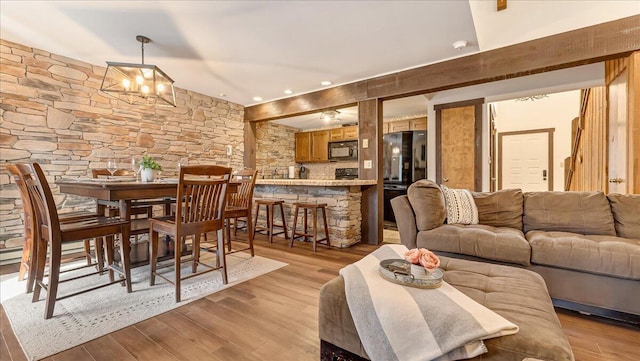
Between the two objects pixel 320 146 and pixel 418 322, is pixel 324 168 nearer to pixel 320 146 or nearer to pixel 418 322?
pixel 320 146

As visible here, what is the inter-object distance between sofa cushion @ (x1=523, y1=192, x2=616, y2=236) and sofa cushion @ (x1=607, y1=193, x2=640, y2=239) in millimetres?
46

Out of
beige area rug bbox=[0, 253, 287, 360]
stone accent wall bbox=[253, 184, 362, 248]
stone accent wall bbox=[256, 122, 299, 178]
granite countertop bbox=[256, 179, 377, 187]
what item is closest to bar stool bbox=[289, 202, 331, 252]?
stone accent wall bbox=[253, 184, 362, 248]

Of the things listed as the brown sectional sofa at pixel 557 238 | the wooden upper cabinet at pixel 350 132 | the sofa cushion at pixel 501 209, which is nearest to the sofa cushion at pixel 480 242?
the brown sectional sofa at pixel 557 238

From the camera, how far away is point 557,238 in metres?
2.06

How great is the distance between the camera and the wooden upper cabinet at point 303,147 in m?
7.22

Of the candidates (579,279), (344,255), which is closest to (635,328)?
(579,279)

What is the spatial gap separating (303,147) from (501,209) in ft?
17.2

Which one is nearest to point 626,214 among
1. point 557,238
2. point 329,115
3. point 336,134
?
point 557,238

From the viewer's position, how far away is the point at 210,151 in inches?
199

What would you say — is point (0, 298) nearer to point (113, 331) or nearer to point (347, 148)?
point (113, 331)

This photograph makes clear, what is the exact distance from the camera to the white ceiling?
95.5 inches

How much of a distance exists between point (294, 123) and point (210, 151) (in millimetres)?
2525

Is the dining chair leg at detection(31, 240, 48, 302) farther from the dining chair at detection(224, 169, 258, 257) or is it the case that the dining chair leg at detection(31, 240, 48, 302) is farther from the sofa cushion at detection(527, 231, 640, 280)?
the sofa cushion at detection(527, 231, 640, 280)

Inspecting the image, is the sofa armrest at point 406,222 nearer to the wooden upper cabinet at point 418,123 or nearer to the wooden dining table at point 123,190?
the wooden dining table at point 123,190
